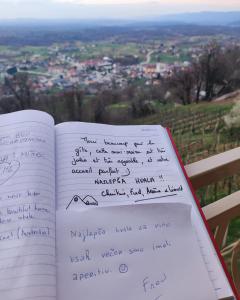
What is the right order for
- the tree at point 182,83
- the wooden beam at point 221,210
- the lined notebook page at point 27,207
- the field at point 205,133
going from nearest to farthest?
the lined notebook page at point 27,207 < the wooden beam at point 221,210 < the field at point 205,133 < the tree at point 182,83

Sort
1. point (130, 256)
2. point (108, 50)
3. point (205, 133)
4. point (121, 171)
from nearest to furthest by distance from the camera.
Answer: point (130, 256)
point (121, 171)
point (205, 133)
point (108, 50)

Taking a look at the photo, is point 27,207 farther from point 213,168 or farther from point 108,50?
point 108,50

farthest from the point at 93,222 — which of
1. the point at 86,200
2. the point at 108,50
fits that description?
the point at 108,50

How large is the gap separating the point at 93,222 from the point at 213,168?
0.79 ft

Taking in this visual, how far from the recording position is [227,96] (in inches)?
91.9

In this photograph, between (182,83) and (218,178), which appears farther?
(182,83)

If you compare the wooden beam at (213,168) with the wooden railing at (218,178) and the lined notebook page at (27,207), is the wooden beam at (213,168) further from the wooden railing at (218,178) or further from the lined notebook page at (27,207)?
the lined notebook page at (27,207)

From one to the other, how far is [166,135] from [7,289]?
34cm

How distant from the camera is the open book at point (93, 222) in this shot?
1.17 ft

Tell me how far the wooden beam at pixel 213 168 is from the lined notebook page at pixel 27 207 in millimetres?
215

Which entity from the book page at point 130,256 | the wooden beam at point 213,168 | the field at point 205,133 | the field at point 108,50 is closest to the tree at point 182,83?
the field at point 205,133

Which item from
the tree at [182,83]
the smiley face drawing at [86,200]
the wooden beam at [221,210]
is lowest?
the smiley face drawing at [86,200]

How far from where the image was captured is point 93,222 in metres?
0.40

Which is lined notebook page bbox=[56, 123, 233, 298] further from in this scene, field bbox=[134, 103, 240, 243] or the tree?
the tree
